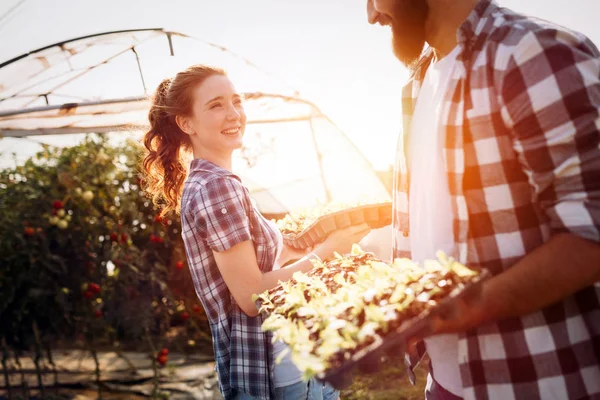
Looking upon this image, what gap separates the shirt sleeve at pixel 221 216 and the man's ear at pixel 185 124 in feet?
1.46

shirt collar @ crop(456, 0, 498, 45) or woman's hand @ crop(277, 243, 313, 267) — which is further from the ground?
shirt collar @ crop(456, 0, 498, 45)

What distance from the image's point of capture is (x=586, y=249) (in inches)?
37.7

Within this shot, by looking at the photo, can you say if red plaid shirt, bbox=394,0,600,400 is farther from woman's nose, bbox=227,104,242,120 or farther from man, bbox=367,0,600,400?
woman's nose, bbox=227,104,242,120

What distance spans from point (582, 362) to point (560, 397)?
9 centimetres

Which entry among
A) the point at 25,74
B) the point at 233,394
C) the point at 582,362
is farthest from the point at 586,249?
the point at 25,74

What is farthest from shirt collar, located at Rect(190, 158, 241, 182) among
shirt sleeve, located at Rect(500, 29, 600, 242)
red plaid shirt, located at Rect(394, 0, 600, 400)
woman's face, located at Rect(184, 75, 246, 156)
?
shirt sleeve, located at Rect(500, 29, 600, 242)

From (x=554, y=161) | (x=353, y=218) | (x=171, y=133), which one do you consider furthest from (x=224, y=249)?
(x=554, y=161)

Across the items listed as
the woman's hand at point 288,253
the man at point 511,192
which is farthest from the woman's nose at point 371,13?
the woman's hand at point 288,253

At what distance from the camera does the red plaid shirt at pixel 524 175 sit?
959mm

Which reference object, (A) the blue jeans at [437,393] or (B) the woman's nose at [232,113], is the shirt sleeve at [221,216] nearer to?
(B) the woman's nose at [232,113]

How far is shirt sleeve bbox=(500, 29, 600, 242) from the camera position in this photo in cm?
95

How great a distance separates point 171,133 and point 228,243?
0.80 metres

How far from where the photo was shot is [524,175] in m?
1.09

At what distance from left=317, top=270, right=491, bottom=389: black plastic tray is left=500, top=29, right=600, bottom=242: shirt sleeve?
0.67 feet
